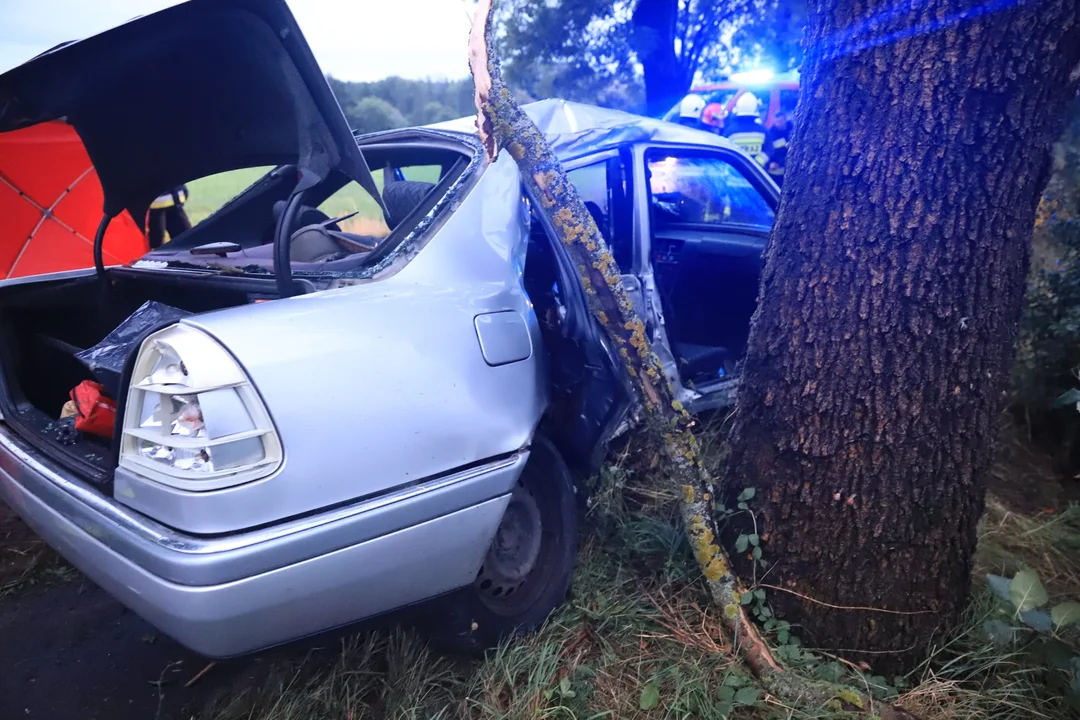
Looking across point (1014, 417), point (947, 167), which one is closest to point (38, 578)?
point (947, 167)

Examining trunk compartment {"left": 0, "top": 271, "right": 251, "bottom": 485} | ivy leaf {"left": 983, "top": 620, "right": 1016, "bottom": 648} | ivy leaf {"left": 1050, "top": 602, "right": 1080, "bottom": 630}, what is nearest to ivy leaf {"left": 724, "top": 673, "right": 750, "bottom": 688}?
ivy leaf {"left": 983, "top": 620, "right": 1016, "bottom": 648}

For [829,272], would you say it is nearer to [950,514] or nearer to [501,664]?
[950,514]

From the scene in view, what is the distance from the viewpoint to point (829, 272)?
176cm

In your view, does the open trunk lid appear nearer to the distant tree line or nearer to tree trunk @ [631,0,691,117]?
tree trunk @ [631,0,691,117]

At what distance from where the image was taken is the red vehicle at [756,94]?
746 cm

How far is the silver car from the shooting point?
4.71 feet

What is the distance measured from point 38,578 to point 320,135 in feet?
7.10

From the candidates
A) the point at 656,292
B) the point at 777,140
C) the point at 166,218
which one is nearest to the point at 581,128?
the point at 656,292

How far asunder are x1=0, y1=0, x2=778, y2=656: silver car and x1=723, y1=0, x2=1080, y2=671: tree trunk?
0.61 metres

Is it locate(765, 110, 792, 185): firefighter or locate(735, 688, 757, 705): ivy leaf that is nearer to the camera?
locate(735, 688, 757, 705): ivy leaf

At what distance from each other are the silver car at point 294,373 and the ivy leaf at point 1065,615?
129cm

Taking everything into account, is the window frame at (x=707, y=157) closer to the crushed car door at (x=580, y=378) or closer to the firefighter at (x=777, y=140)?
the crushed car door at (x=580, y=378)

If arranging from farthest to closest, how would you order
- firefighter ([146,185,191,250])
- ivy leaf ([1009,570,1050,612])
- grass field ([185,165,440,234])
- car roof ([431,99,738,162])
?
firefighter ([146,185,191,250]) < car roof ([431,99,738,162]) < grass field ([185,165,440,234]) < ivy leaf ([1009,570,1050,612])

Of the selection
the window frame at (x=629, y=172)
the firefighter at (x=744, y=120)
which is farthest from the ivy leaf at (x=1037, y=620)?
the firefighter at (x=744, y=120)
